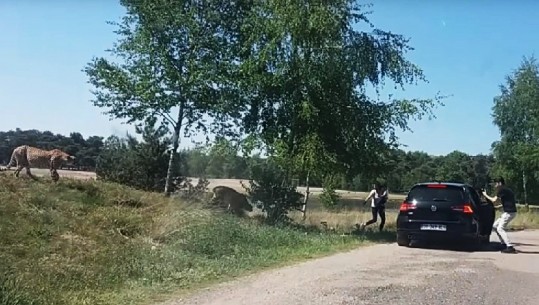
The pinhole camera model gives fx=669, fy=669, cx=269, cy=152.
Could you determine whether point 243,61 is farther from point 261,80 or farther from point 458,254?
point 458,254

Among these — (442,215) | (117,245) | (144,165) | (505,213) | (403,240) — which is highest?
(144,165)

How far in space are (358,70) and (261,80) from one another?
316 cm

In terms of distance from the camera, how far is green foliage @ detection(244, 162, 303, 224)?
22344mm

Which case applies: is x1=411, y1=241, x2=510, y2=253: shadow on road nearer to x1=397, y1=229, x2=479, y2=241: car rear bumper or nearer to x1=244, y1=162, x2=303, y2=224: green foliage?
x1=397, y1=229, x2=479, y2=241: car rear bumper

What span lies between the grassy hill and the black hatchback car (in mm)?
1641

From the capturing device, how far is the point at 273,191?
22.5 m

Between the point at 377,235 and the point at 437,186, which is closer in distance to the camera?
the point at 437,186

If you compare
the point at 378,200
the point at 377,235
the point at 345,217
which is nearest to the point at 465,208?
the point at 377,235

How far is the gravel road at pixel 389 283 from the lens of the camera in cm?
929

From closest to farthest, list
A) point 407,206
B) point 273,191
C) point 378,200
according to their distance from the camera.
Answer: point 407,206 < point 273,191 < point 378,200

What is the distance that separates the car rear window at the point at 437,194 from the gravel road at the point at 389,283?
2.20 meters

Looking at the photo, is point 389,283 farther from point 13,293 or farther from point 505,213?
point 505,213

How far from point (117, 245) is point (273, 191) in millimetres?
9188

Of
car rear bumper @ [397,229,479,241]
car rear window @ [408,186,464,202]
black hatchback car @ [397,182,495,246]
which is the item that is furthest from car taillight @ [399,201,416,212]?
car rear bumper @ [397,229,479,241]
